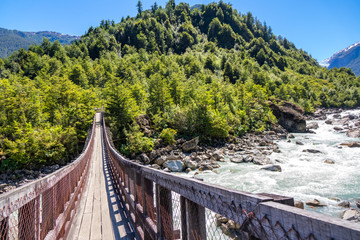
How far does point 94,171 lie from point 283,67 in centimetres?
12325

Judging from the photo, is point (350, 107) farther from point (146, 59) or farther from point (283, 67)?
point (146, 59)

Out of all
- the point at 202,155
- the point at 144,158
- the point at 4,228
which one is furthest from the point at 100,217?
the point at 202,155

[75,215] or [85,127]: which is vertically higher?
[85,127]

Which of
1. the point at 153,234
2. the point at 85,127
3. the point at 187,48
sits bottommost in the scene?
the point at 153,234

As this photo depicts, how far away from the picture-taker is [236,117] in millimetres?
38719

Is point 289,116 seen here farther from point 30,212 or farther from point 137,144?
point 30,212

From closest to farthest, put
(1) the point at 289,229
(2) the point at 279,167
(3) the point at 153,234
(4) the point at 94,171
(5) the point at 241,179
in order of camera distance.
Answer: (1) the point at 289,229 → (3) the point at 153,234 → (4) the point at 94,171 → (5) the point at 241,179 → (2) the point at 279,167

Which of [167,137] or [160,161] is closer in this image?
[160,161]

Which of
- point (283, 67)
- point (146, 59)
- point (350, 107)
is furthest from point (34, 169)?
point (283, 67)

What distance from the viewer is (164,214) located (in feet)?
9.45

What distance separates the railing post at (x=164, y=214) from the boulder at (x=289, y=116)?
4339 centimetres

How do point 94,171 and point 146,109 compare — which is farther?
point 146,109

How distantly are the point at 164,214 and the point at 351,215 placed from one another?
1093 centimetres

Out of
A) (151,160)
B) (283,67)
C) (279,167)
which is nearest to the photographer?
(279,167)
